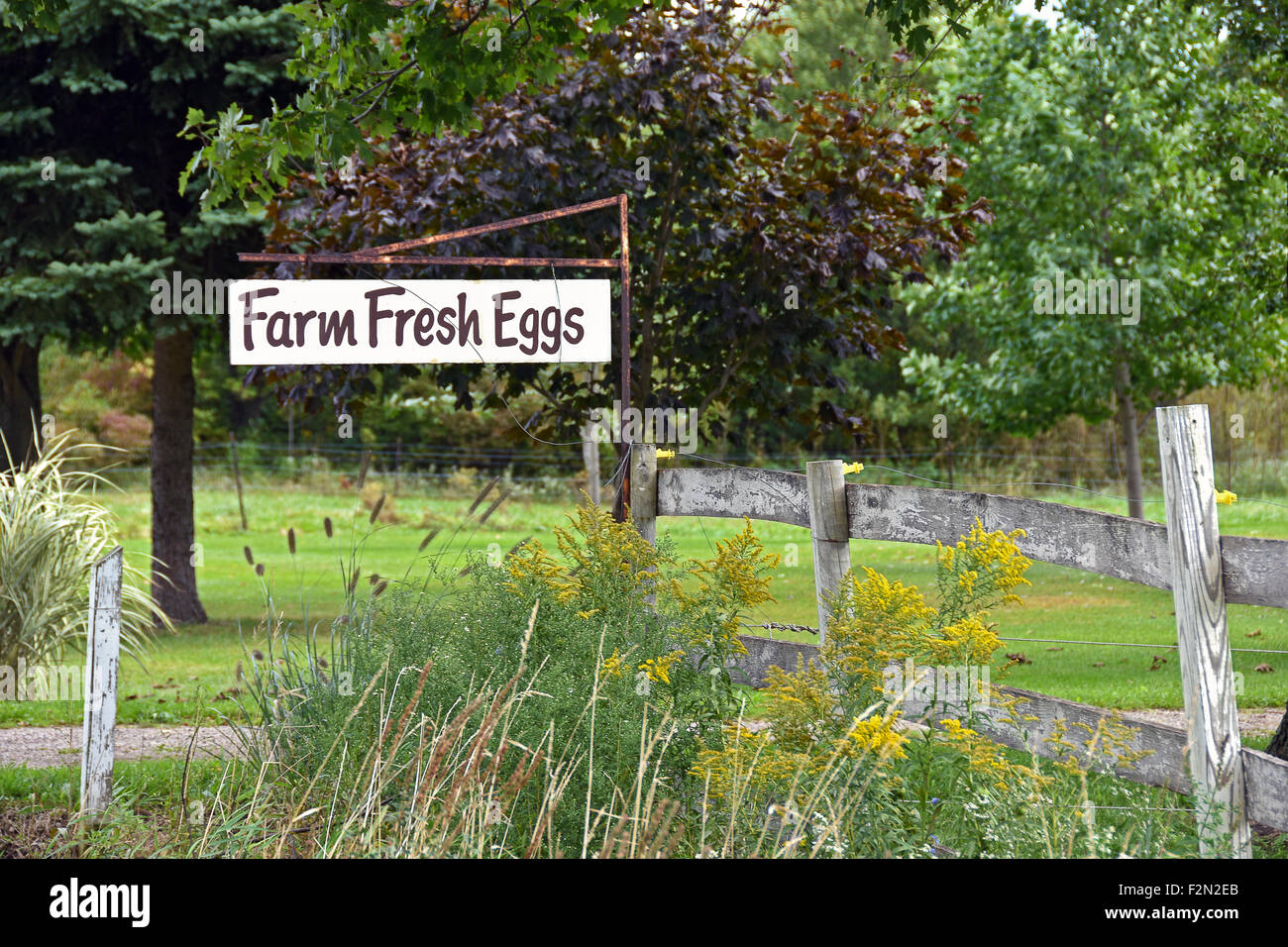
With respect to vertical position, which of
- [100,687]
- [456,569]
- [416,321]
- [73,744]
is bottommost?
[73,744]

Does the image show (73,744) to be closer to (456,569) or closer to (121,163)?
(456,569)

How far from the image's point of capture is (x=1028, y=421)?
16.0 metres

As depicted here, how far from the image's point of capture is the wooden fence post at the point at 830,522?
4.74 metres

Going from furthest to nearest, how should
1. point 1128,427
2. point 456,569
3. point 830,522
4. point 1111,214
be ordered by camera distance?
point 1128,427 → point 1111,214 → point 456,569 → point 830,522

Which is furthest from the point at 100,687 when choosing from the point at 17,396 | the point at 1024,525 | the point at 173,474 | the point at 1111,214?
the point at 1111,214

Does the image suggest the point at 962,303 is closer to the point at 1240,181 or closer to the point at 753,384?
the point at 1240,181

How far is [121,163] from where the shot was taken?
486 inches

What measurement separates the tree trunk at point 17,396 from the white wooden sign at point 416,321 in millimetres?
9403

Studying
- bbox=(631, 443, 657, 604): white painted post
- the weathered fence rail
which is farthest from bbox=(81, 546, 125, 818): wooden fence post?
the weathered fence rail

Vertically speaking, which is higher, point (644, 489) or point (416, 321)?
point (416, 321)

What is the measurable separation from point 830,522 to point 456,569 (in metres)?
1.98
